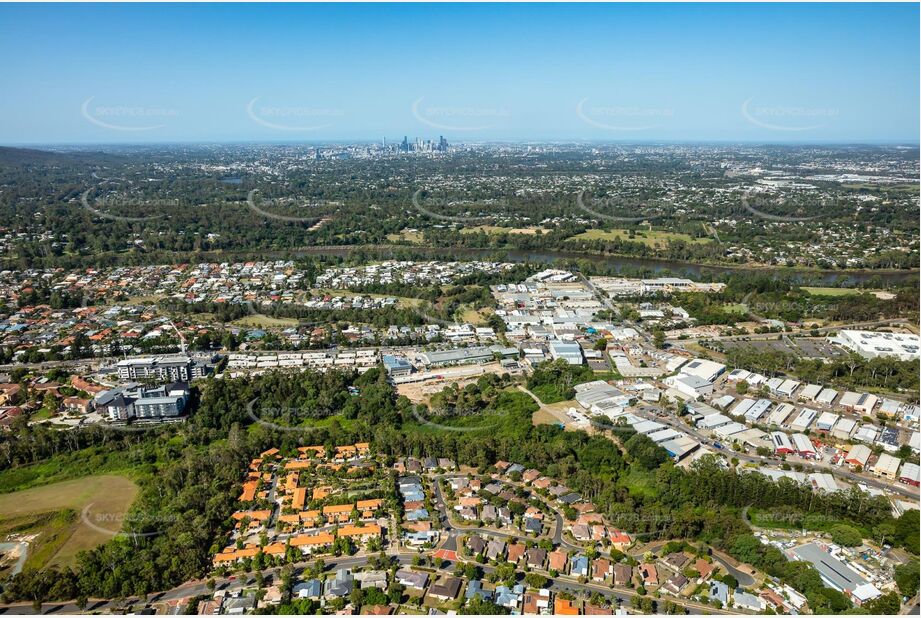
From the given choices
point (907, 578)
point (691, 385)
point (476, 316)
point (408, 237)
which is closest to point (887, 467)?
point (907, 578)

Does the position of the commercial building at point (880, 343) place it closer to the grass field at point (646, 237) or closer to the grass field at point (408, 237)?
the grass field at point (646, 237)

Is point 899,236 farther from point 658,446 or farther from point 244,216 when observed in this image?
point 244,216

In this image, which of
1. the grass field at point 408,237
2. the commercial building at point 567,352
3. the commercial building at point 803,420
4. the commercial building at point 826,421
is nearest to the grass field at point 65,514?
the commercial building at point 567,352

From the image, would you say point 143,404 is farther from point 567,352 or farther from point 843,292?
point 843,292

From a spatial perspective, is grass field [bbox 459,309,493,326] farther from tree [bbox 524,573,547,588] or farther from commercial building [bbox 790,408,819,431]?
tree [bbox 524,573,547,588]

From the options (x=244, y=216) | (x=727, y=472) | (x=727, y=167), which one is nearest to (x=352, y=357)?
(x=727, y=472)

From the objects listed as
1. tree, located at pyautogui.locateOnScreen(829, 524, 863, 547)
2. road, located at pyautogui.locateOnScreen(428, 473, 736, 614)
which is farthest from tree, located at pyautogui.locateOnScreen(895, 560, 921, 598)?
road, located at pyautogui.locateOnScreen(428, 473, 736, 614)
